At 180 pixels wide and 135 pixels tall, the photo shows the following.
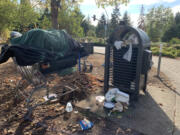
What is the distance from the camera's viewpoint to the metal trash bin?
121 inches

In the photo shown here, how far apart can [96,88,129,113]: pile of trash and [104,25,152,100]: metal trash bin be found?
266 millimetres

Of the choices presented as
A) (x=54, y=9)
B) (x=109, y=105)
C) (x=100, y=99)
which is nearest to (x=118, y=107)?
(x=109, y=105)

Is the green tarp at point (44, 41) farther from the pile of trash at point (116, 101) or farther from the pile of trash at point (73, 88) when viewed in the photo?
the pile of trash at point (116, 101)

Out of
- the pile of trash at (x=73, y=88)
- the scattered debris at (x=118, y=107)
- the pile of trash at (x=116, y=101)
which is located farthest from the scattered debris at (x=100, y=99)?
the scattered debris at (x=118, y=107)

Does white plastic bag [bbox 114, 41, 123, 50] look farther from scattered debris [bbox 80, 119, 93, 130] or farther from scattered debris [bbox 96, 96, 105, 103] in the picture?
scattered debris [bbox 80, 119, 93, 130]

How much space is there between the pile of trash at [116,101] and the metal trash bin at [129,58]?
0.87 ft

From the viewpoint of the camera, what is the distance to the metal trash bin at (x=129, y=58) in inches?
121

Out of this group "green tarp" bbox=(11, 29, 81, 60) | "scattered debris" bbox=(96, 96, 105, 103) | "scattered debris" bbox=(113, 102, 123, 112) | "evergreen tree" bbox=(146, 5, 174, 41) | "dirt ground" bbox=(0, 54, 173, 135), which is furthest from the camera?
"evergreen tree" bbox=(146, 5, 174, 41)

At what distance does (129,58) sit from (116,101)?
1071mm

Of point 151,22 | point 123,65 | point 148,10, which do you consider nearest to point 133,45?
point 123,65

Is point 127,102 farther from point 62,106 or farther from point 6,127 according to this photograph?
point 6,127

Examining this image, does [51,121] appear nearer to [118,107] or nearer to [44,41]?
[118,107]

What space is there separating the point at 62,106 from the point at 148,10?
48266 millimetres

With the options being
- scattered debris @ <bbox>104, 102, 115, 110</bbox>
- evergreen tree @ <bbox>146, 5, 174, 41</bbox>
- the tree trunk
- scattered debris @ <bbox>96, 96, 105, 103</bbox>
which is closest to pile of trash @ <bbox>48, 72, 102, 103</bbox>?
scattered debris @ <bbox>96, 96, 105, 103</bbox>
